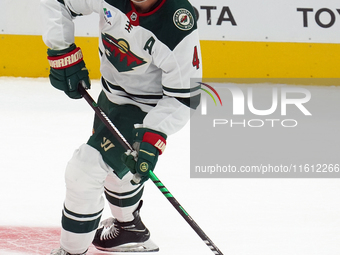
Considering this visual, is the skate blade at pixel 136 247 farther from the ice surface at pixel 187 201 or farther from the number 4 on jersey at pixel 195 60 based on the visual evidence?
the number 4 on jersey at pixel 195 60

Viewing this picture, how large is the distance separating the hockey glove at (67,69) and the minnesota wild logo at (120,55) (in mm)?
107

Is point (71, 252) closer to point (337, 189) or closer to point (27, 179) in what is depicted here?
point (27, 179)

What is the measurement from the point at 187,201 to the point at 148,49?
99 cm

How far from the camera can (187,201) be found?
8.42 feet

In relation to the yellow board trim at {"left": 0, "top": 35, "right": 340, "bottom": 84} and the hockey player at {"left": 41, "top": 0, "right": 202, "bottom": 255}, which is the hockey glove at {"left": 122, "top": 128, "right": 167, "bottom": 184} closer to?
the hockey player at {"left": 41, "top": 0, "right": 202, "bottom": 255}

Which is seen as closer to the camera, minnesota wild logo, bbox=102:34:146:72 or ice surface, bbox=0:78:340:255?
minnesota wild logo, bbox=102:34:146:72

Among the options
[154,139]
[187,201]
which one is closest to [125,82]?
[154,139]

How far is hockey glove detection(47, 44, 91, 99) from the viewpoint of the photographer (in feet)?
6.22

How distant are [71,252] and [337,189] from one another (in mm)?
1478

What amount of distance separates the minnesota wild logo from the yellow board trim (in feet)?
8.09

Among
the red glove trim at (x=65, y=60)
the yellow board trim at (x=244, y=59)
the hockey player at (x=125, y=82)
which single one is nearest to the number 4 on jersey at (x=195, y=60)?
the hockey player at (x=125, y=82)

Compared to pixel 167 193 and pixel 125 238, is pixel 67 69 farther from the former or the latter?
pixel 125 238

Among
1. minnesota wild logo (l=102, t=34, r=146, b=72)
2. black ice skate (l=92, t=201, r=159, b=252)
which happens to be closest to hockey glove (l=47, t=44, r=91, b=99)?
minnesota wild logo (l=102, t=34, r=146, b=72)

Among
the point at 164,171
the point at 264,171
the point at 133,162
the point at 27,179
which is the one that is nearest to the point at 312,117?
the point at 264,171
